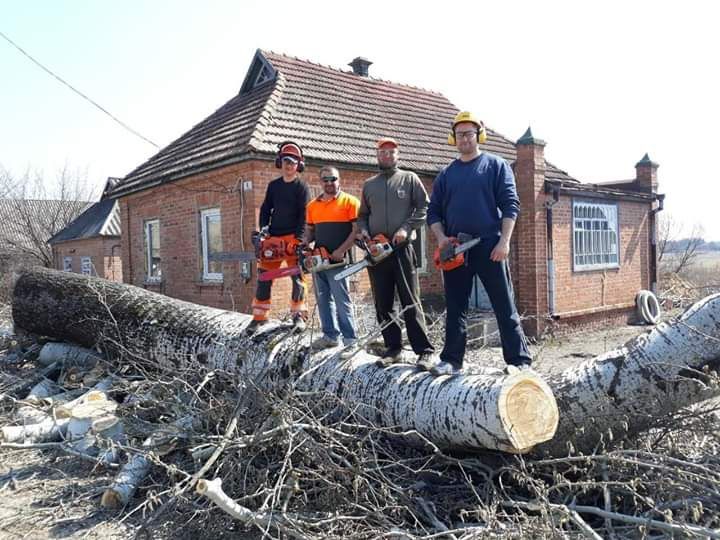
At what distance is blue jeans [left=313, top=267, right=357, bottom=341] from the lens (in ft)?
15.5

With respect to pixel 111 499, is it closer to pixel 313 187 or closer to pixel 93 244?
pixel 313 187

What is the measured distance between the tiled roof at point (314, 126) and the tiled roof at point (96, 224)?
1094 centimetres

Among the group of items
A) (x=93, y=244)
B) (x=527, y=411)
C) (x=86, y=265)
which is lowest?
(x=527, y=411)

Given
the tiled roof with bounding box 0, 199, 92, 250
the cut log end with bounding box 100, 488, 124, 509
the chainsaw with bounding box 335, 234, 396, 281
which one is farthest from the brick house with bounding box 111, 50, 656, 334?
the tiled roof with bounding box 0, 199, 92, 250

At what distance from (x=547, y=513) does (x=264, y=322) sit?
9.84 ft

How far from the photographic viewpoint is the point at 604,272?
43.4ft

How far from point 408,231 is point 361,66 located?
11247 millimetres

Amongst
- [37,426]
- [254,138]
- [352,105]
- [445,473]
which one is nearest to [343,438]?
[445,473]

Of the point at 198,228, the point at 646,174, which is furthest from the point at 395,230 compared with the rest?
the point at 646,174

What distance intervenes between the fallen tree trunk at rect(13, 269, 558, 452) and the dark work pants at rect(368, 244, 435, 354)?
33cm

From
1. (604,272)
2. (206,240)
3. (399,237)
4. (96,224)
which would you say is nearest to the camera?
(399,237)

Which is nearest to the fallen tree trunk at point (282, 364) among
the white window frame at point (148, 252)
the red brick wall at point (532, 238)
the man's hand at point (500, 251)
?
the man's hand at point (500, 251)

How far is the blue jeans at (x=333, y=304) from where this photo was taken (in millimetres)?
4730

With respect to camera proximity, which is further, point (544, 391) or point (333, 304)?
point (333, 304)
